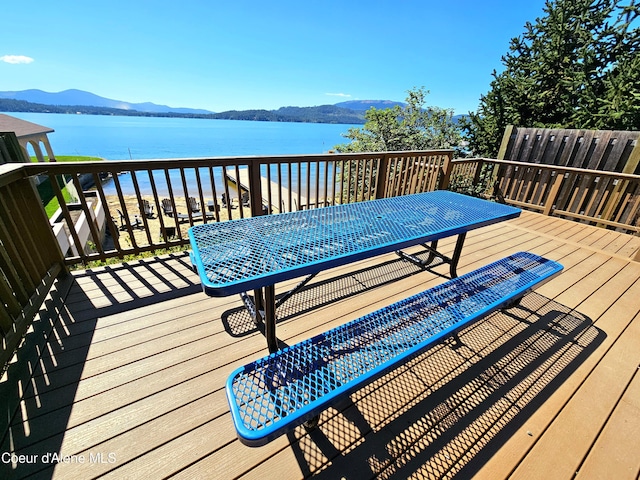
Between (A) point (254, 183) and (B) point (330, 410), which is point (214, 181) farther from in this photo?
(B) point (330, 410)

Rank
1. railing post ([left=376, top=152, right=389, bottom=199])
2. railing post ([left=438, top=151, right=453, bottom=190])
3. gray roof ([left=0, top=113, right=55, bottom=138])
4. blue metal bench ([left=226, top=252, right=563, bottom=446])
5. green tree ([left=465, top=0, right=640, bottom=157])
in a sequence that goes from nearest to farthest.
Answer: blue metal bench ([left=226, top=252, right=563, bottom=446]) < railing post ([left=376, top=152, right=389, bottom=199]) < railing post ([left=438, top=151, right=453, bottom=190]) < green tree ([left=465, top=0, right=640, bottom=157]) < gray roof ([left=0, top=113, right=55, bottom=138])

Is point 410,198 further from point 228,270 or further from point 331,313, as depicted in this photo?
point 228,270

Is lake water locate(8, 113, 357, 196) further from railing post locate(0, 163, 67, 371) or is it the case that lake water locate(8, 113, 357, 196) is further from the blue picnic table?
railing post locate(0, 163, 67, 371)

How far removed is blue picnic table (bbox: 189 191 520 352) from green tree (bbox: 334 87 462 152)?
8480 millimetres

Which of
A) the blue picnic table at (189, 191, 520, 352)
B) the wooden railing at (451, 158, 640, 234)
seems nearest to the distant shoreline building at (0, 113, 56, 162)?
the blue picnic table at (189, 191, 520, 352)

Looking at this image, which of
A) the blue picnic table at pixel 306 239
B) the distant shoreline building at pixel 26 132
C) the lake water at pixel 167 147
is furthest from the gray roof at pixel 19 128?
the blue picnic table at pixel 306 239

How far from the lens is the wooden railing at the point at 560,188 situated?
3838 millimetres

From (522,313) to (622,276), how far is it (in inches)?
63.7

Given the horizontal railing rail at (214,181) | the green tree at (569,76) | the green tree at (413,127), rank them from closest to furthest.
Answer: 1. the horizontal railing rail at (214,181)
2. the green tree at (569,76)
3. the green tree at (413,127)

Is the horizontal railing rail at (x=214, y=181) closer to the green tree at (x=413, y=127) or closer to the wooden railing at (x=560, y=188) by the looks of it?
the wooden railing at (x=560, y=188)

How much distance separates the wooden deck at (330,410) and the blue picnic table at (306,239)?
18.8 inches

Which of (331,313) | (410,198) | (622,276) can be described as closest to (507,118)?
(622,276)

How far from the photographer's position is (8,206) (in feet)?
5.98

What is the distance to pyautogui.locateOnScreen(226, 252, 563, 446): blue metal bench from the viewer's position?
0.90m
